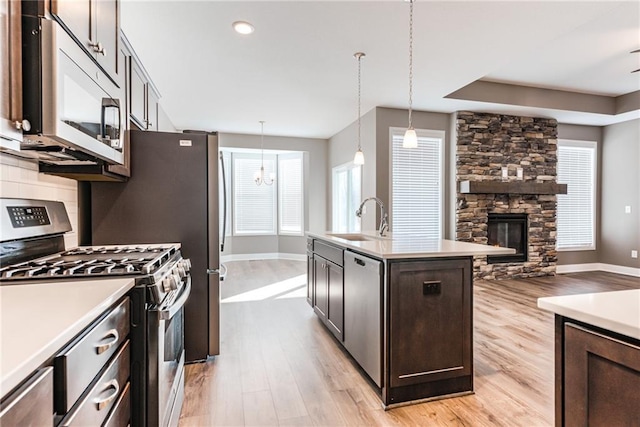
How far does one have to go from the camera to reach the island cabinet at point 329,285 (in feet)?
9.00

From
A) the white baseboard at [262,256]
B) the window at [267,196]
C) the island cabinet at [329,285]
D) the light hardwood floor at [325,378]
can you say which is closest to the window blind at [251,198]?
the window at [267,196]

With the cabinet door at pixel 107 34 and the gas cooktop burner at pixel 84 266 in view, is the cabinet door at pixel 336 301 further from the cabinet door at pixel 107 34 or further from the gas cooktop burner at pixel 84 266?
the cabinet door at pixel 107 34

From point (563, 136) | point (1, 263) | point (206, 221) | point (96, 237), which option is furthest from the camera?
point (563, 136)

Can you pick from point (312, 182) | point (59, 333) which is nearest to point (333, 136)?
point (312, 182)

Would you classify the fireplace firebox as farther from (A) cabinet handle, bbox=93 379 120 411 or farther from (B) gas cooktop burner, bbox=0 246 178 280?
(A) cabinet handle, bbox=93 379 120 411

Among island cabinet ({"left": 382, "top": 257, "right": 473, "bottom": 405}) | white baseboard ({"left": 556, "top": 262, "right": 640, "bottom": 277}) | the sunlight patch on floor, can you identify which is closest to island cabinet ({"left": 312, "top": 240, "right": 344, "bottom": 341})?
island cabinet ({"left": 382, "top": 257, "right": 473, "bottom": 405})

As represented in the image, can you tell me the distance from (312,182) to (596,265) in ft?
18.6

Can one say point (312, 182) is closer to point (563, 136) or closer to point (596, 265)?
point (563, 136)

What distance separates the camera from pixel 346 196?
6559 millimetres

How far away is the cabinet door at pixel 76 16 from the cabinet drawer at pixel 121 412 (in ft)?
4.64

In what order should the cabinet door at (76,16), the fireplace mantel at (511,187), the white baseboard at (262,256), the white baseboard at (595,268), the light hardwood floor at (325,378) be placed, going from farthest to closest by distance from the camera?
1. the white baseboard at (262,256)
2. the white baseboard at (595,268)
3. the fireplace mantel at (511,187)
4. the light hardwood floor at (325,378)
5. the cabinet door at (76,16)

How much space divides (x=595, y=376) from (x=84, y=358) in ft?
4.48

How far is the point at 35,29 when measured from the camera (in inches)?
47.0

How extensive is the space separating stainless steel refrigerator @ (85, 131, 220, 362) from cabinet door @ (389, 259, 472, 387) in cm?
140
